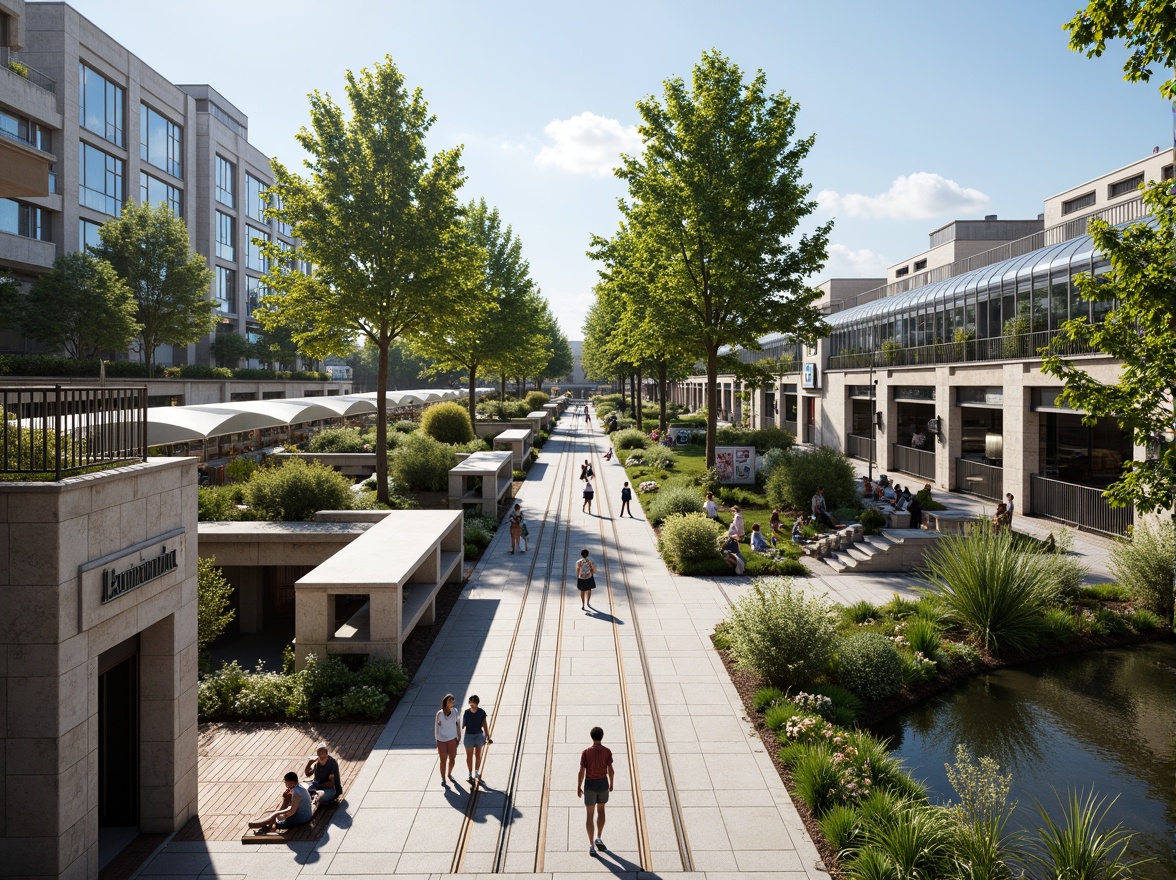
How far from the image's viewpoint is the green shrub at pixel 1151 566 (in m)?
16.9

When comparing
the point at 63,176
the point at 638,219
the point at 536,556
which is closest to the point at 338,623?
the point at 536,556

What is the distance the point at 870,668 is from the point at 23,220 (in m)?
46.2

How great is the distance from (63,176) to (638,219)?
3303 cm

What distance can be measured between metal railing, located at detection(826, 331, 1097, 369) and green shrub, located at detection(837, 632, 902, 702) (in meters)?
10.4

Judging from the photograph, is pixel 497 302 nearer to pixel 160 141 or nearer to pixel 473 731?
pixel 160 141

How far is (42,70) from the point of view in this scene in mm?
41781

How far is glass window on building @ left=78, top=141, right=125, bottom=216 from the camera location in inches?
1753

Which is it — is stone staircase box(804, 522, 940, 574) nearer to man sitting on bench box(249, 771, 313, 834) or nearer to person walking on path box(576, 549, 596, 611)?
person walking on path box(576, 549, 596, 611)

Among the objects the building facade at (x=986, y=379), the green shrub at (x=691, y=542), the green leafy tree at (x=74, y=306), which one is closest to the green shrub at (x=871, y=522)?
the green shrub at (x=691, y=542)

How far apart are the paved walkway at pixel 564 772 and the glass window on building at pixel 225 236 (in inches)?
2291

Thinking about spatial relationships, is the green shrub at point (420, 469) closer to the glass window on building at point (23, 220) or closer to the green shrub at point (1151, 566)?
the green shrub at point (1151, 566)

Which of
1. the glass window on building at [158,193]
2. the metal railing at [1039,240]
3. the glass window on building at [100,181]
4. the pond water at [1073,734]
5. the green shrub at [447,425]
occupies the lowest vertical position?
the pond water at [1073,734]

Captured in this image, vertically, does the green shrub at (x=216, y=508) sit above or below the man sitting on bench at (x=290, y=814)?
above

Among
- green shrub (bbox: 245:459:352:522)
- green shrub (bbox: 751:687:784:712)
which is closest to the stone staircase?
green shrub (bbox: 751:687:784:712)
